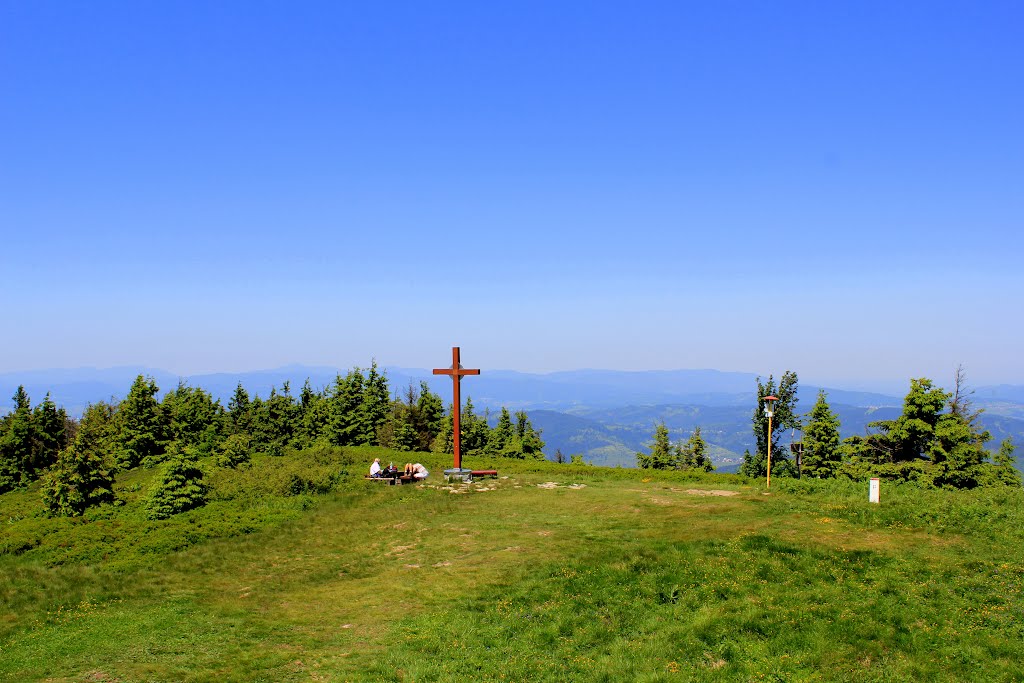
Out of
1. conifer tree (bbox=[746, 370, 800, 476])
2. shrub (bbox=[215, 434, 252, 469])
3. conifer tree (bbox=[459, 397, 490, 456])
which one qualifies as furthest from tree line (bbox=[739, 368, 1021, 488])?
conifer tree (bbox=[459, 397, 490, 456])

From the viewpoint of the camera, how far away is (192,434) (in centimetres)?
5903

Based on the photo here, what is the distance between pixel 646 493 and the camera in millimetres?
30328

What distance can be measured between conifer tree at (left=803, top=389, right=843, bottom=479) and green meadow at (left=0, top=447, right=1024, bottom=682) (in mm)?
33913

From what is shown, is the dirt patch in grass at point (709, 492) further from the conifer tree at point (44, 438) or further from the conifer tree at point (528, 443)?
the conifer tree at point (44, 438)

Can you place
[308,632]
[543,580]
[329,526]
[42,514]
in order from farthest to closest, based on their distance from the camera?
[42,514] < [329,526] < [543,580] < [308,632]

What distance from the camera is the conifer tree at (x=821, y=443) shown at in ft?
191

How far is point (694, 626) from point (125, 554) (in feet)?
67.1

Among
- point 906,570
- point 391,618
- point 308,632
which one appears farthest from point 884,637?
point 308,632

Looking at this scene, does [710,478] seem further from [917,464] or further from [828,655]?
[828,655]

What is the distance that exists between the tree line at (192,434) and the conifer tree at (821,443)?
3089 cm

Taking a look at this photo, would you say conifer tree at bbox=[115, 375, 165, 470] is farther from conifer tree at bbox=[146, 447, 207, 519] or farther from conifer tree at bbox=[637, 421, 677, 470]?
conifer tree at bbox=[637, 421, 677, 470]

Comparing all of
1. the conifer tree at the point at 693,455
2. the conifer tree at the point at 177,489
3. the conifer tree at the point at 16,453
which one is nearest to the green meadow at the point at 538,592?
→ the conifer tree at the point at 177,489

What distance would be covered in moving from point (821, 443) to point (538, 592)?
169 feet

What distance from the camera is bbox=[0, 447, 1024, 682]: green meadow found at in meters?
13.4
